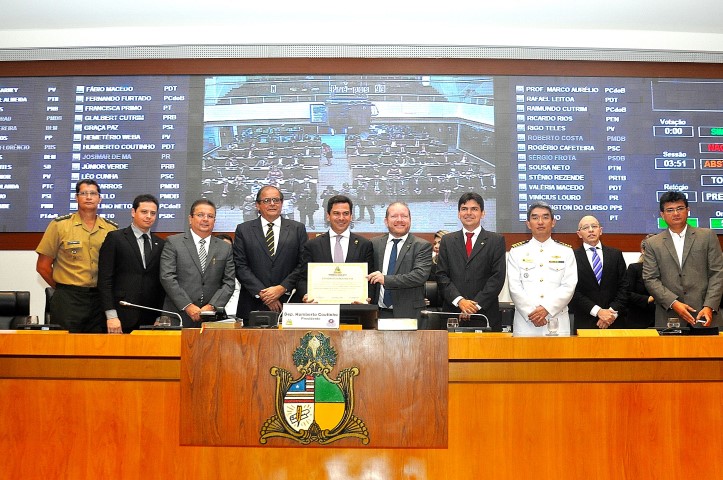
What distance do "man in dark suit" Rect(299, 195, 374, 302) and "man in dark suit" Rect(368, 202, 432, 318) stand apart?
0.46 feet

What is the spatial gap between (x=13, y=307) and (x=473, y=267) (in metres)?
3.08

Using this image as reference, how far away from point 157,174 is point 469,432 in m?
3.89

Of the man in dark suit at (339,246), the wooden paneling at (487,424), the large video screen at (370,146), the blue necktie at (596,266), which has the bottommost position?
the wooden paneling at (487,424)

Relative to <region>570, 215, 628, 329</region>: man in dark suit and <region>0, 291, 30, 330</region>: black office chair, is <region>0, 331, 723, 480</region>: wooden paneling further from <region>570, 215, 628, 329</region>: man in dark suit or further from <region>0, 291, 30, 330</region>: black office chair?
<region>0, 291, 30, 330</region>: black office chair

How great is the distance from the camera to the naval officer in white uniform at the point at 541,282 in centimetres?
394

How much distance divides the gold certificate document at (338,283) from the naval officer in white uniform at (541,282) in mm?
1296

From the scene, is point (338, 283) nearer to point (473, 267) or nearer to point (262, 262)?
point (262, 262)

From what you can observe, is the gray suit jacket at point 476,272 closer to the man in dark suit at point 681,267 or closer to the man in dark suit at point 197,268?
the man in dark suit at point 681,267

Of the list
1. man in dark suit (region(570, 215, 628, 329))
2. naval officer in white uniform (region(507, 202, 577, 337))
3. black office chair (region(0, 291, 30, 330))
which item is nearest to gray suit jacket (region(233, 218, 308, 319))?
naval officer in white uniform (region(507, 202, 577, 337))

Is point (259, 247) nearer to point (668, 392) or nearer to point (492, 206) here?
point (492, 206)

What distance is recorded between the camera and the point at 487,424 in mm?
2428

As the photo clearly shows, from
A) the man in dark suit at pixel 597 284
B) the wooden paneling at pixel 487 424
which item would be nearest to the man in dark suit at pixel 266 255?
the wooden paneling at pixel 487 424

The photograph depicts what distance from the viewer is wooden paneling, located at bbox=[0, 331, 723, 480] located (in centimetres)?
240

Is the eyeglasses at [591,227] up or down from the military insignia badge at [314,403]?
up
